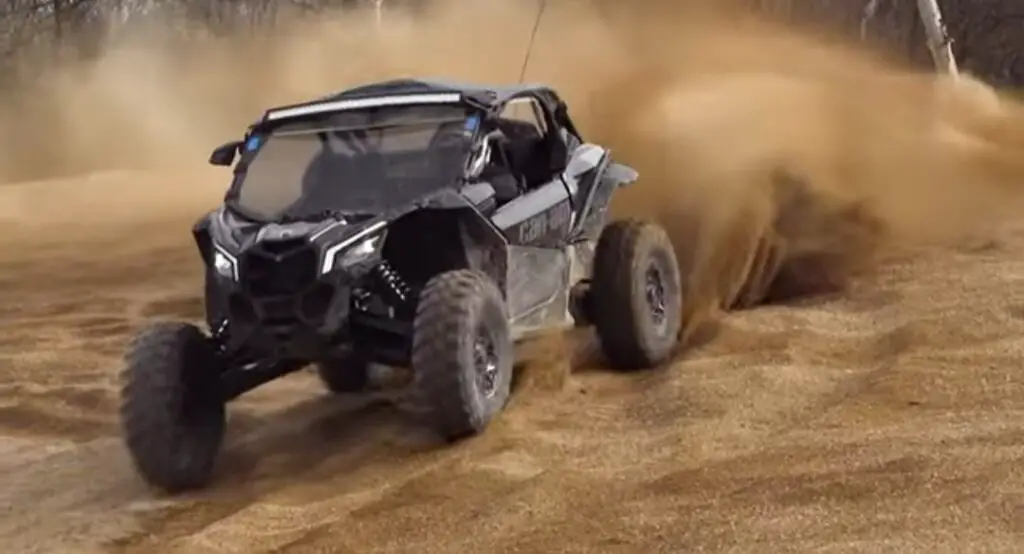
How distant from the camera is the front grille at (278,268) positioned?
7.26 meters

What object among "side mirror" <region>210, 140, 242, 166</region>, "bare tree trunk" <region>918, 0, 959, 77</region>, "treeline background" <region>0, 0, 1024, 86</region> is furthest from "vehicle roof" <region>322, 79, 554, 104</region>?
"treeline background" <region>0, 0, 1024, 86</region>

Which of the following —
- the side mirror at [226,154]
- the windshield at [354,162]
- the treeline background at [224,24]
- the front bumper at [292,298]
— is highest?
the windshield at [354,162]

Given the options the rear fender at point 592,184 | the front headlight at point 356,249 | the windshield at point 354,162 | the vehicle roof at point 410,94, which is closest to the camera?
the front headlight at point 356,249

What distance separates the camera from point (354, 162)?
8.06m

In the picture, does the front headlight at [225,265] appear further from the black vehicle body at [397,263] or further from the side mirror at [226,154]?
the side mirror at [226,154]

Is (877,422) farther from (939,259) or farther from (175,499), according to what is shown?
(939,259)

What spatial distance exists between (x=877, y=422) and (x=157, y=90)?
23.5 metres

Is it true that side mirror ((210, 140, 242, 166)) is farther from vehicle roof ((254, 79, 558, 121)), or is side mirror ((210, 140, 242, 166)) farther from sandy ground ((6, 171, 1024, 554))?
sandy ground ((6, 171, 1024, 554))

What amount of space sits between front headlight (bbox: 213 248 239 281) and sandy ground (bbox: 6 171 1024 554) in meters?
0.99

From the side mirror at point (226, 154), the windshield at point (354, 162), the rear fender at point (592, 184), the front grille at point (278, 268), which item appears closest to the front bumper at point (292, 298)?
the front grille at point (278, 268)

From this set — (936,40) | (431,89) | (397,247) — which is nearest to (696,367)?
(397,247)

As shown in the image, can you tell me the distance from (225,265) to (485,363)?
131cm

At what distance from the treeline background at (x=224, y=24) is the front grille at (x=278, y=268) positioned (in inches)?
804

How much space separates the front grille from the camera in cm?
726
